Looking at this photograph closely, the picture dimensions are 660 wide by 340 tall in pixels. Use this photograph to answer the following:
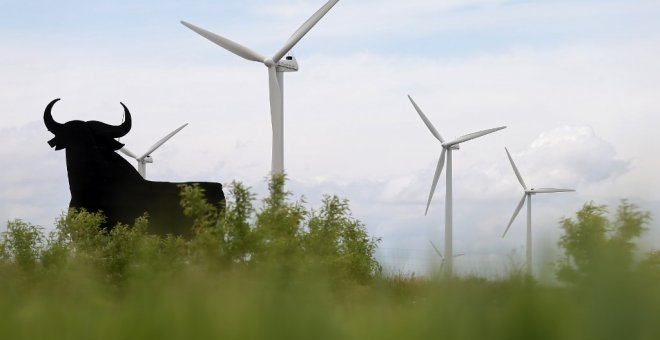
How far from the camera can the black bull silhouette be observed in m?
33.4

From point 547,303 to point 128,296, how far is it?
6.84ft

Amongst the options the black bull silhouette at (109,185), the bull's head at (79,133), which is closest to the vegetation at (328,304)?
the black bull silhouette at (109,185)

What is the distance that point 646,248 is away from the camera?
16.2 feet

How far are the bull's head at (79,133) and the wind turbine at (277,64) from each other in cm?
601

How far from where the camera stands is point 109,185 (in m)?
33.8

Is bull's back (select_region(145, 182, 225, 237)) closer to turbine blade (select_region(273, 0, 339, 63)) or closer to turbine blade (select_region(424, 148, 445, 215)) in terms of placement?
turbine blade (select_region(273, 0, 339, 63))

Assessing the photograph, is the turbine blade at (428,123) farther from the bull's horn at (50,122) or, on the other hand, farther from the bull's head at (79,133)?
the bull's horn at (50,122)

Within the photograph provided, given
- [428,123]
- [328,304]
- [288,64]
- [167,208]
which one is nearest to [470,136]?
[428,123]

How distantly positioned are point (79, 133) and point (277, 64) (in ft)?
28.1

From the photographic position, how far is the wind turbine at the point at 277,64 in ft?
115

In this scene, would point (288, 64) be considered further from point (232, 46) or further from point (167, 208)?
point (167, 208)

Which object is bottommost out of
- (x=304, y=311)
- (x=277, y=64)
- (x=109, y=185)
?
(x=304, y=311)

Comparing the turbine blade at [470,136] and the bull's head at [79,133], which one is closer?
the bull's head at [79,133]

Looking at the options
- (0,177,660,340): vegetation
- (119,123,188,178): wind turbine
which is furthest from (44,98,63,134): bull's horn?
(0,177,660,340): vegetation
